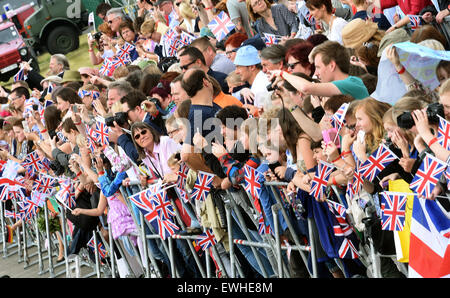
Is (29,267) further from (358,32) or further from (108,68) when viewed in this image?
(358,32)

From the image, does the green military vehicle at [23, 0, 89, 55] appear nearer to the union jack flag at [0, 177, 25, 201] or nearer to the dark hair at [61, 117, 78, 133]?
the union jack flag at [0, 177, 25, 201]

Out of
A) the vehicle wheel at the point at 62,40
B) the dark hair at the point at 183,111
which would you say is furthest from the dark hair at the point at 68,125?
the vehicle wheel at the point at 62,40

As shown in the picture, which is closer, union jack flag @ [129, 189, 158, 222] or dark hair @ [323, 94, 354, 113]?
dark hair @ [323, 94, 354, 113]

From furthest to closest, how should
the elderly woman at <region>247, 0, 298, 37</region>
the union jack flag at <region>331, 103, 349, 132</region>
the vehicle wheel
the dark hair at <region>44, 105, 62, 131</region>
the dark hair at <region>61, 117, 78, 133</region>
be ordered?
the vehicle wheel
the dark hair at <region>44, 105, 62, 131</region>
the elderly woman at <region>247, 0, 298, 37</region>
the dark hair at <region>61, 117, 78, 133</region>
the union jack flag at <region>331, 103, 349, 132</region>

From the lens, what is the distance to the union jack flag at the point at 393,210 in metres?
4.98

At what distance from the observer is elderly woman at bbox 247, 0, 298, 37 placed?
9.53m

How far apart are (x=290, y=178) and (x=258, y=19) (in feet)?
13.3

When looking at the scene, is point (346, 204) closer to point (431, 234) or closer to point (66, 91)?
point (431, 234)

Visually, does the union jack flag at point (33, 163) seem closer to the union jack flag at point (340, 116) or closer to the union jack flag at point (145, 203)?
the union jack flag at point (145, 203)

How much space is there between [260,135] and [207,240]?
1491 millimetres

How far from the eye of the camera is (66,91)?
1029 centimetres

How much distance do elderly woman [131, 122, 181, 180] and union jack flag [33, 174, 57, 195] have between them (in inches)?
112

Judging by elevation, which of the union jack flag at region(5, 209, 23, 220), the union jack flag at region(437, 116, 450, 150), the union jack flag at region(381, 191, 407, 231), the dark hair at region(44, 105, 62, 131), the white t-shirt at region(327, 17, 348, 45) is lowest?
the union jack flag at region(5, 209, 23, 220)

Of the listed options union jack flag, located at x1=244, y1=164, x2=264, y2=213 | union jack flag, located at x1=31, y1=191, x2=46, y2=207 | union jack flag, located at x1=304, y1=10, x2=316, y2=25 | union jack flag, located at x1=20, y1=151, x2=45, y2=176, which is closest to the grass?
union jack flag, located at x1=20, y1=151, x2=45, y2=176
